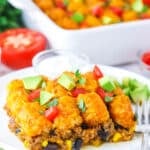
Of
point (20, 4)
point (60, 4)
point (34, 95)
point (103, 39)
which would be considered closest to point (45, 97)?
point (34, 95)

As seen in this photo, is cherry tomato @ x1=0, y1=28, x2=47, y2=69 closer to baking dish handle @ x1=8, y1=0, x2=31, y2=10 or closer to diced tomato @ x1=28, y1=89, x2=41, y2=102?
baking dish handle @ x1=8, y1=0, x2=31, y2=10

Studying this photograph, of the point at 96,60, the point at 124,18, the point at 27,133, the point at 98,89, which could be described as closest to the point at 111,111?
the point at 98,89

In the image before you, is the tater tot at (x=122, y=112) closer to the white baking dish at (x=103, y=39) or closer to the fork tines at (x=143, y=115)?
the fork tines at (x=143, y=115)

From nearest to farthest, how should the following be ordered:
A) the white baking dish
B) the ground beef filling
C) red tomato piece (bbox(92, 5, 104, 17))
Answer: the ground beef filling
the white baking dish
red tomato piece (bbox(92, 5, 104, 17))

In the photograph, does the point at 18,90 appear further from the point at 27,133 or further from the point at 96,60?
the point at 96,60

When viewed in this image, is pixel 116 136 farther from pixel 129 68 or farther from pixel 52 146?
pixel 129 68

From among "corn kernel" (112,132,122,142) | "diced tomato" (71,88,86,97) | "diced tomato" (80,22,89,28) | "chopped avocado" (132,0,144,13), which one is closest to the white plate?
"corn kernel" (112,132,122,142)
